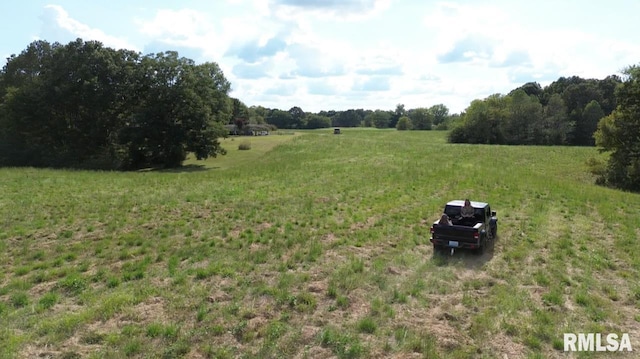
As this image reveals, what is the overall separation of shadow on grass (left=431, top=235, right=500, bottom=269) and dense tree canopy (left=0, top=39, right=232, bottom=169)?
37.8 metres

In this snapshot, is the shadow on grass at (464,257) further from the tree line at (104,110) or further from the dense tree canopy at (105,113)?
the dense tree canopy at (105,113)

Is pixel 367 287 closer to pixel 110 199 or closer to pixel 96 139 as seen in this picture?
pixel 110 199

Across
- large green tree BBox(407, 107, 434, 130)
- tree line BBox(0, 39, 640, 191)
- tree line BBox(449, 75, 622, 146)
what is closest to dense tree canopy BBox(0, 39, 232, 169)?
tree line BBox(0, 39, 640, 191)

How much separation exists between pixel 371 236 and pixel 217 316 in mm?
6766

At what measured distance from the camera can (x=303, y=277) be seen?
9.52 meters

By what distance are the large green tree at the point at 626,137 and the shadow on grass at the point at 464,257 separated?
2421 centimetres

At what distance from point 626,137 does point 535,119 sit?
1607 inches

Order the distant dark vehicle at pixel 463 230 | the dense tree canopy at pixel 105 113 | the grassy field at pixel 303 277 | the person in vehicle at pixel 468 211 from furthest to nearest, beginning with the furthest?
the dense tree canopy at pixel 105 113
the person in vehicle at pixel 468 211
the distant dark vehicle at pixel 463 230
the grassy field at pixel 303 277

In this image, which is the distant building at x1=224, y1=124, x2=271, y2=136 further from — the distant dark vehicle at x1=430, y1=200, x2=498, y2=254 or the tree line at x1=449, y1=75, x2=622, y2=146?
the distant dark vehicle at x1=430, y1=200, x2=498, y2=254

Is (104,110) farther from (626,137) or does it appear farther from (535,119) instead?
(535,119)

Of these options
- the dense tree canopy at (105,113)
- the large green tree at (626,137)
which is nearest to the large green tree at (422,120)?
the dense tree canopy at (105,113)

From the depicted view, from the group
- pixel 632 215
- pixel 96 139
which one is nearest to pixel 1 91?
pixel 96 139

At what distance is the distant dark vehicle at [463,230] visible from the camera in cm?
1074

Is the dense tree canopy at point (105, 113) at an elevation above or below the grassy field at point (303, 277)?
above
